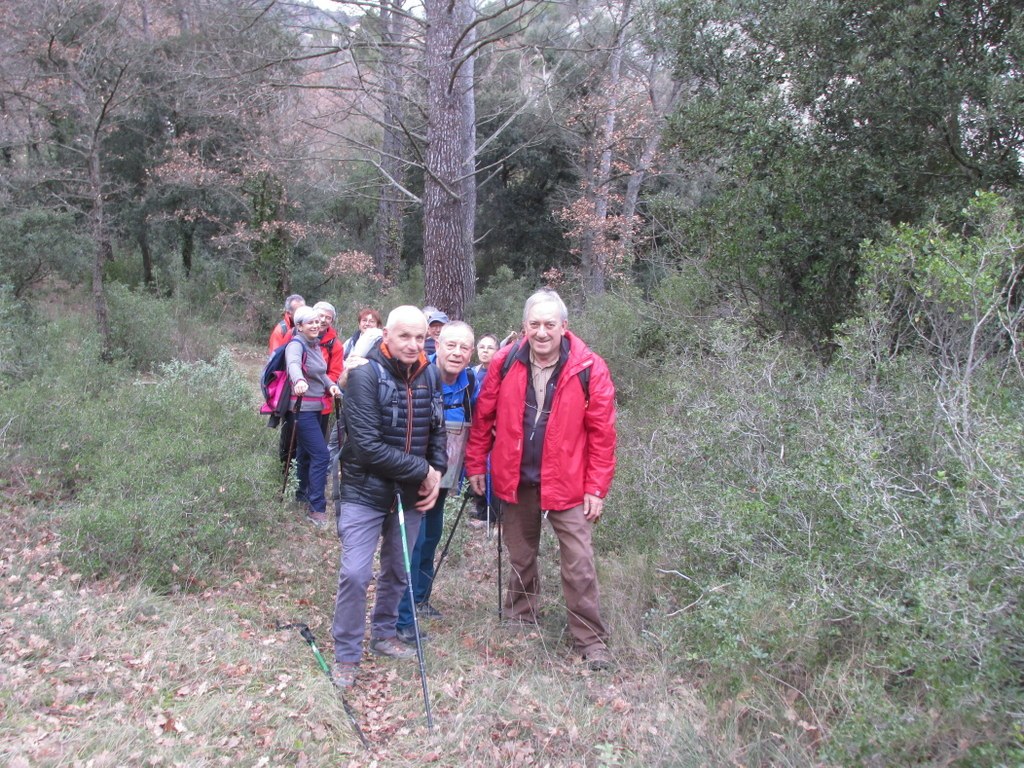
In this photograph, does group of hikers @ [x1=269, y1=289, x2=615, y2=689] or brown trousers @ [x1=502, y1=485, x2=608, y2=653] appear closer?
group of hikers @ [x1=269, y1=289, x2=615, y2=689]

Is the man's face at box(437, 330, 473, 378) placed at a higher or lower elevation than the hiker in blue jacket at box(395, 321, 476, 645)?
higher

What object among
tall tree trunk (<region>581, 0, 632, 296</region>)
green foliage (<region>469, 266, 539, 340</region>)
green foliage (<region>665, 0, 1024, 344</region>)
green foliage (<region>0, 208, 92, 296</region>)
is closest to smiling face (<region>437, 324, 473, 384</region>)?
green foliage (<region>665, 0, 1024, 344</region>)

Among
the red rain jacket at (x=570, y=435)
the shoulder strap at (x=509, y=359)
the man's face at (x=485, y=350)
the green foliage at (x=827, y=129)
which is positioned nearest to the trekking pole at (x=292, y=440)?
the man's face at (x=485, y=350)

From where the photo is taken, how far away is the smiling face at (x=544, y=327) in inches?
164

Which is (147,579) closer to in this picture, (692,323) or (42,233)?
(692,323)

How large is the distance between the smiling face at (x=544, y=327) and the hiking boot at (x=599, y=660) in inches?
66.1

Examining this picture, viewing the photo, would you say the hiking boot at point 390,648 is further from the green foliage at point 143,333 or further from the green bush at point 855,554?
the green foliage at point 143,333

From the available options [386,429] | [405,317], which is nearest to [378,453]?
[386,429]

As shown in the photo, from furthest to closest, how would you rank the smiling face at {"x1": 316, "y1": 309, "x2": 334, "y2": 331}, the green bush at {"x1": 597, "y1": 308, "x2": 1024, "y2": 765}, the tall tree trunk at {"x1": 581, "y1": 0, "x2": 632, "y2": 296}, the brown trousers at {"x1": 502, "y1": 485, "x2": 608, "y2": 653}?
the tall tree trunk at {"x1": 581, "y1": 0, "x2": 632, "y2": 296} → the smiling face at {"x1": 316, "y1": 309, "x2": 334, "y2": 331} → the brown trousers at {"x1": 502, "y1": 485, "x2": 608, "y2": 653} → the green bush at {"x1": 597, "y1": 308, "x2": 1024, "y2": 765}

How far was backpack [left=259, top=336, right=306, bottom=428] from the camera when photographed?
649cm

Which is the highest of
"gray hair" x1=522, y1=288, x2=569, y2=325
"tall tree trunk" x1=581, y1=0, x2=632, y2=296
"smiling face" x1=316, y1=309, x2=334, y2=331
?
"tall tree trunk" x1=581, y1=0, x2=632, y2=296

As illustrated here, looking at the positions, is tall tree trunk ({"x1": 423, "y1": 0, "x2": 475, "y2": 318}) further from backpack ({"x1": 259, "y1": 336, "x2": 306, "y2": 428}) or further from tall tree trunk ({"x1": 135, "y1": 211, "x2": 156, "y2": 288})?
tall tree trunk ({"x1": 135, "y1": 211, "x2": 156, "y2": 288})

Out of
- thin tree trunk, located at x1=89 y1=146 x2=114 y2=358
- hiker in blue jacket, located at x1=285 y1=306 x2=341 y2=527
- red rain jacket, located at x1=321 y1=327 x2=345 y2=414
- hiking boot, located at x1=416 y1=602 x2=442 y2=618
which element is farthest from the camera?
thin tree trunk, located at x1=89 y1=146 x2=114 y2=358

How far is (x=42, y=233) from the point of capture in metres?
13.5
